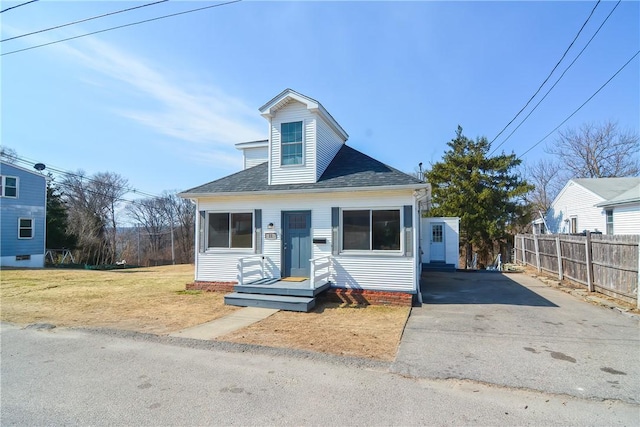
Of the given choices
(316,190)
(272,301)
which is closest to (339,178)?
(316,190)

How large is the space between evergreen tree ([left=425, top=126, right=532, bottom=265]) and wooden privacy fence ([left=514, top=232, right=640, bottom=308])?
6.01 metres

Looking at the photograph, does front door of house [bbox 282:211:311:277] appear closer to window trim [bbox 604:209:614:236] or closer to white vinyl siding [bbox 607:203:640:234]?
white vinyl siding [bbox 607:203:640:234]

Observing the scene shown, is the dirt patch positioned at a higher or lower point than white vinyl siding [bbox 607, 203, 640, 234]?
lower

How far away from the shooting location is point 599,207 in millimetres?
17359

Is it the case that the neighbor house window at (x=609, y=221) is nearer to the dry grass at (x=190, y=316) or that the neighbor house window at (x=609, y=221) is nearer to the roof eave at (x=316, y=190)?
the roof eave at (x=316, y=190)

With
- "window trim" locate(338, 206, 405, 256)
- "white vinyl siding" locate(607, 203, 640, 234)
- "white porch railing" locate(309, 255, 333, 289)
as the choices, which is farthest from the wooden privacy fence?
"white porch railing" locate(309, 255, 333, 289)

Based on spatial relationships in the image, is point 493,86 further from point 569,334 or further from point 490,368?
point 490,368

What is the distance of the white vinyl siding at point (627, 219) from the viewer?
14.6m

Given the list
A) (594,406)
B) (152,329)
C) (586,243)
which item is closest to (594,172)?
(586,243)

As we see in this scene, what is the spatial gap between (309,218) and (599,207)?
16766mm

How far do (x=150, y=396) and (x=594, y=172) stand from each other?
35.7 m

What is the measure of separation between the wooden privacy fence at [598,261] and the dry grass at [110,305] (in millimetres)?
9981

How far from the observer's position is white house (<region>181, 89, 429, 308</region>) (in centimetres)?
874

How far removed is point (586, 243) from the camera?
10.4 metres
